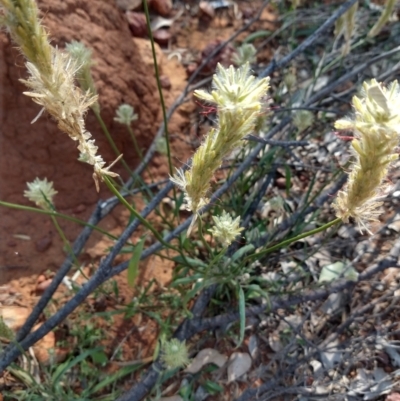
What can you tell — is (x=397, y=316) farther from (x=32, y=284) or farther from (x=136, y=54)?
(x=136, y=54)

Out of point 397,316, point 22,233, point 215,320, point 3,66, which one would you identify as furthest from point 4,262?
point 397,316

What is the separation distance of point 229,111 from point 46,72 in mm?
396

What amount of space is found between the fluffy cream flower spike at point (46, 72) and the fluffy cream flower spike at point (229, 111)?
26 centimetres

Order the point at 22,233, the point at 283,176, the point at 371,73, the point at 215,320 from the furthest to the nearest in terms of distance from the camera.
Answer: the point at 371,73
the point at 283,176
the point at 22,233
the point at 215,320

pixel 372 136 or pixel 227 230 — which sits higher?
pixel 372 136

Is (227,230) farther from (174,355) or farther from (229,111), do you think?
(174,355)

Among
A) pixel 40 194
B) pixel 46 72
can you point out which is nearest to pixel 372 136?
A: pixel 46 72

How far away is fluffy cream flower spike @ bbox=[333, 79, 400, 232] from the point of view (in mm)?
948

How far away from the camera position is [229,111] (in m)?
0.98

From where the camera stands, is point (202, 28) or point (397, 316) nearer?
point (397, 316)

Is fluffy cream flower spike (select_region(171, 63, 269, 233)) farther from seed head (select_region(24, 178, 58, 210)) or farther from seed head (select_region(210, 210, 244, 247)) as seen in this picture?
seed head (select_region(24, 178, 58, 210))

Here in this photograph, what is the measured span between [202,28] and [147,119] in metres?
0.98

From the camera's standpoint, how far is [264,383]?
199 cm

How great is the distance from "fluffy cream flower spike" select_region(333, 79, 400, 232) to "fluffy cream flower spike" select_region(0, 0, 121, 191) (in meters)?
0.58
